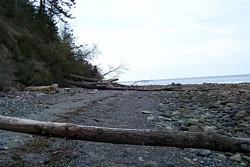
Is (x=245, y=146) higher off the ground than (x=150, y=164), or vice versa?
(x=245, y=146)

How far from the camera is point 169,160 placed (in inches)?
201

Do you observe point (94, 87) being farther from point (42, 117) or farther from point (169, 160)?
point (169, 160)

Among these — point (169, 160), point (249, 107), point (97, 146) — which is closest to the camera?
point (169, 160)

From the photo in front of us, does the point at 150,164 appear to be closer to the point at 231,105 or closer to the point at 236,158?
the point at 236,158

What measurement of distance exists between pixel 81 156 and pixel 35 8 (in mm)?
23049

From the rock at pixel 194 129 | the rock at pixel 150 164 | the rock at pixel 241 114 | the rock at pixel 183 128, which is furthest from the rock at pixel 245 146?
the rock at pixel 241 114

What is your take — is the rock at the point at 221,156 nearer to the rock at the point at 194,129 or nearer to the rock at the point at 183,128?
the rock at the point at 194,129

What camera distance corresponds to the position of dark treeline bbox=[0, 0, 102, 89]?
1703 centimetres

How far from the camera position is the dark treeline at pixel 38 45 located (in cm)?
1703

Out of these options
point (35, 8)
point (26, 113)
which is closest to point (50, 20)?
point (35, 8)

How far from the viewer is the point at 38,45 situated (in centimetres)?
2062

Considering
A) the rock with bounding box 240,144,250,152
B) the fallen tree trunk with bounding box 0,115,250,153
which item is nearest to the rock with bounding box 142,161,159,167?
the fallen tree trunk with bounding box 0,115,250,153

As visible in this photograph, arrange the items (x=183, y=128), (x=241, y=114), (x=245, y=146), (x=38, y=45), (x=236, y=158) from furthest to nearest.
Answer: (x=38, y=45)
(x=241, y=114)
(x=183, y=128)
(x=236, y=158)
(x=245, y=146)

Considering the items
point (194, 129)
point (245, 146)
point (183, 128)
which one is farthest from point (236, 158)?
point (183, 128)
